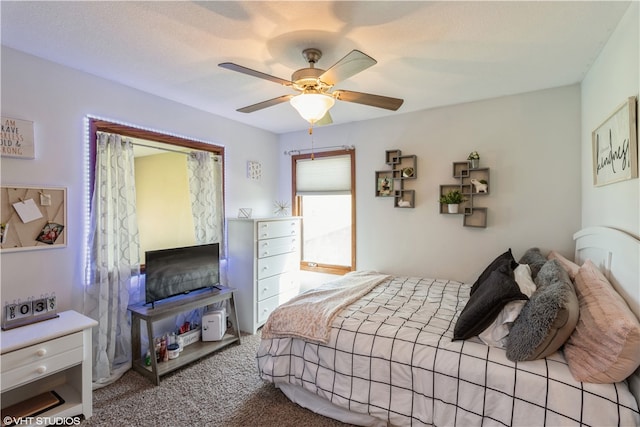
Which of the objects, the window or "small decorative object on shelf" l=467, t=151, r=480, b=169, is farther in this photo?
the window

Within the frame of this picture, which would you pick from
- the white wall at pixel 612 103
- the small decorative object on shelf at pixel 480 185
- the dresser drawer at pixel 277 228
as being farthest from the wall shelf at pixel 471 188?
the dresser drawer at pixel 277 228

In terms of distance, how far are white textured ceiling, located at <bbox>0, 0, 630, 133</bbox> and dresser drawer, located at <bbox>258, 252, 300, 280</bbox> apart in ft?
6.09

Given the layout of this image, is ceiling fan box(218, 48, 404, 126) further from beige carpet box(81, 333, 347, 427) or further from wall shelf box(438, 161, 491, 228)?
beige carpet box(81, 333, 347, 427)

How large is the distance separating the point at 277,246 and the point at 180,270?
1147 millimetres

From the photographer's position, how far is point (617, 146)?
1788 mm

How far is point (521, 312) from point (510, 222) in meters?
1.56

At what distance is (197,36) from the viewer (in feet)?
6.26

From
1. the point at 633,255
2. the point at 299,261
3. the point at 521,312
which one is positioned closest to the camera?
the point at 633,255

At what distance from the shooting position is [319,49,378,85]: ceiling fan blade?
5.06 ft

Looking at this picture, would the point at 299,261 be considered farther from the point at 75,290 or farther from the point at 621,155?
the point at 621,155

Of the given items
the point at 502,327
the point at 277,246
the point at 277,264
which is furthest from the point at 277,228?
the point at 502,327

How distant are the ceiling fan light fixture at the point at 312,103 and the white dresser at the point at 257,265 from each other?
1.73 m

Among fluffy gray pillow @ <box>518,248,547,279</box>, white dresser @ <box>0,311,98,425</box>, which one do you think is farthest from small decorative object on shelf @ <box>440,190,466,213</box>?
white dresser @ <box>0,311,98,425</box>

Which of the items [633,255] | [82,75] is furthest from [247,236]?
[633,255]
